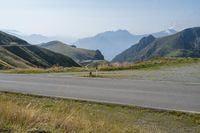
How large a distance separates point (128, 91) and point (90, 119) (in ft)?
19.9

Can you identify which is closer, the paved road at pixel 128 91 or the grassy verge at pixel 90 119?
the grassy verge at pixel 90 119

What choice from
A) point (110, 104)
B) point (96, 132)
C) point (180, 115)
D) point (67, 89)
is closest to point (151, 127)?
point (180, 115)

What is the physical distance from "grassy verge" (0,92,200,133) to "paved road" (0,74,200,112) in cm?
80

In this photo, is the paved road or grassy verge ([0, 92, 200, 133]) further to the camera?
the paved road

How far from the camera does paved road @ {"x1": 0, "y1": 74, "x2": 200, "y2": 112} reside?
1290cm

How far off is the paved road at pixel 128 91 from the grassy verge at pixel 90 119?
2.62 ft

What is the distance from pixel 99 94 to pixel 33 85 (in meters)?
4.75

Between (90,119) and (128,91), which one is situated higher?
(128,91)

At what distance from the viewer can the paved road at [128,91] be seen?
12.9 metres

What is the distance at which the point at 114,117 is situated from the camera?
441 inches

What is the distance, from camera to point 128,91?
15680 mm

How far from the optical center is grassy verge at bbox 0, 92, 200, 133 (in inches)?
310

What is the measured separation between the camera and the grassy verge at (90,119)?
7.88 meters

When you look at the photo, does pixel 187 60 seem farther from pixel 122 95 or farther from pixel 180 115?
pixel 180 115
